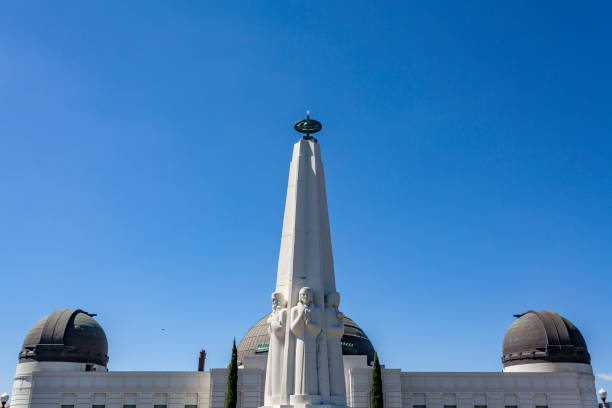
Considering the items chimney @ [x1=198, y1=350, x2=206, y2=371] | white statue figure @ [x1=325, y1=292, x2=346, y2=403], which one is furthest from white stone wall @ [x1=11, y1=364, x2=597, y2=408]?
white statue figure @ [x1=325, y1=292, x2=346, y2=403]

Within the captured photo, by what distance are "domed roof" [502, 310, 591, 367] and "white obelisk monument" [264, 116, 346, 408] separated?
40.1 m

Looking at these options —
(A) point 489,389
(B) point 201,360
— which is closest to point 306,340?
(A) point 489,389

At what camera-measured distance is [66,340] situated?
48.5 meters

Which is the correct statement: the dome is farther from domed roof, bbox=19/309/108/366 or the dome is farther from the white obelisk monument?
the white obelisk monument

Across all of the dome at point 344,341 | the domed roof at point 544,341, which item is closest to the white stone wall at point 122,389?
the dome at point 344,341

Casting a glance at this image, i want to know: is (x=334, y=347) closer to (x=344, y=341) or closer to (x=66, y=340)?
(x=344, y=341)

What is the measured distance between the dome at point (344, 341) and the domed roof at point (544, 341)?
1314 cm

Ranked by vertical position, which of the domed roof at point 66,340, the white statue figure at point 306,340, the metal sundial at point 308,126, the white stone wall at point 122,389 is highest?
the metal sundial at point 308,126

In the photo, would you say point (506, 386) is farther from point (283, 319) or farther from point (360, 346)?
point (283, 319)

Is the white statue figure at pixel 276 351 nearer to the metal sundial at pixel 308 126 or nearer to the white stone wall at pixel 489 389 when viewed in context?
the metal sundial at pixel 308 126

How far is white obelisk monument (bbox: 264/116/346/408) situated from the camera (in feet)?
48.4

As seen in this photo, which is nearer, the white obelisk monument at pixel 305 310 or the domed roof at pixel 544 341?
the white obelisk monument at pixel 305 310

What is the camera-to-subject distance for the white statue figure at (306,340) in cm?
1459

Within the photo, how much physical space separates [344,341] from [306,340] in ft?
122
